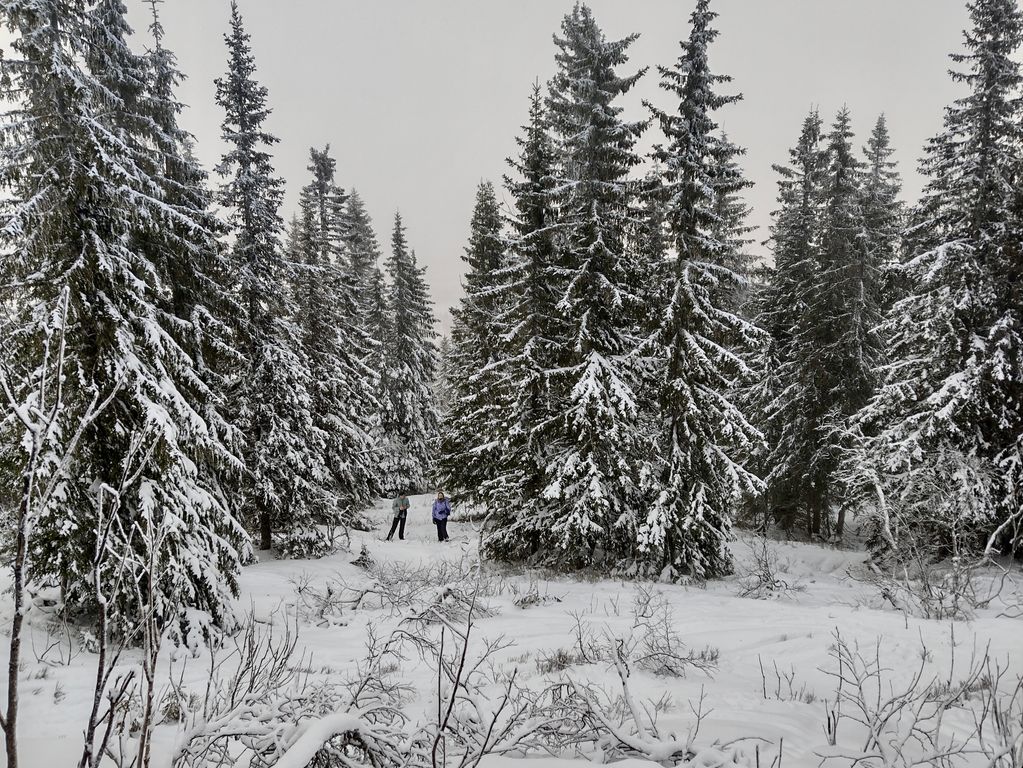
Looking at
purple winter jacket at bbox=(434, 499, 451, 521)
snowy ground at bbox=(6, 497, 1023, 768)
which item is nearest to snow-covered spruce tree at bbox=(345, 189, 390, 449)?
purple winter jacket at bbox=(434, 499, 451, 521)

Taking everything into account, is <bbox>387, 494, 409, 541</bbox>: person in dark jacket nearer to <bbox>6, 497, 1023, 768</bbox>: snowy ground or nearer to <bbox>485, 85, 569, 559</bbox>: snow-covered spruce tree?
<bbox>485, 85, 569, 559</bbox>: snow-covered spruce tree

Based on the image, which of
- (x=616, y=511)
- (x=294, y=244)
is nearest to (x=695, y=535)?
(x=616, y=511)

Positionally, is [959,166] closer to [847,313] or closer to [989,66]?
[989,66]

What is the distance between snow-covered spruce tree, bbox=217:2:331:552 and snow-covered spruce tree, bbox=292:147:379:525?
809 millimetres

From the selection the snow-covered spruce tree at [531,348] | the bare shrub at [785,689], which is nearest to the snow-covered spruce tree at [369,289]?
the snow-covered spruce tree at [531,348]

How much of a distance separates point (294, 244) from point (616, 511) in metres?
28.1

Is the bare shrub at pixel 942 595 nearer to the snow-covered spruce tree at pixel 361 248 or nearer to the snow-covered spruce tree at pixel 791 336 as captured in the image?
the snow-covered spruce tree at pixel 791 336

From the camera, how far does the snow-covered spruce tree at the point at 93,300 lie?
654cm

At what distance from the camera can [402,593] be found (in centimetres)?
1040

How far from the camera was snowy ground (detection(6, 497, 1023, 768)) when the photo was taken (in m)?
4.21

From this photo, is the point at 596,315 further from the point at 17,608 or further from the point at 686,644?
the point at 17,608

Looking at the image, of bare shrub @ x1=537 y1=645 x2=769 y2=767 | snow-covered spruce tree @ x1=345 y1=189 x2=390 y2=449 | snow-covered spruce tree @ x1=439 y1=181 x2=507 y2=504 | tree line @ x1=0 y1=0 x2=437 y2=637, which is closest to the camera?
bare shrub @ x1=537 y1=645 x2=769 y2=767

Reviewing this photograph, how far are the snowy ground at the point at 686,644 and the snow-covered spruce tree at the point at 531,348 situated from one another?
243cm

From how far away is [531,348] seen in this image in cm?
1384
